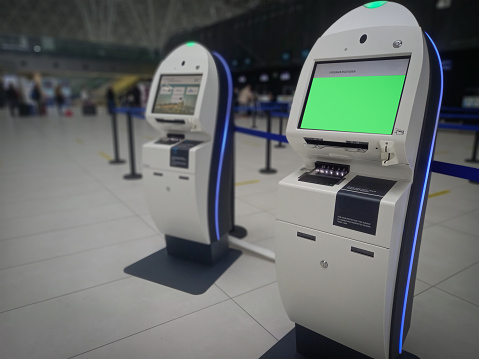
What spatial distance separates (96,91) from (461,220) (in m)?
38.4

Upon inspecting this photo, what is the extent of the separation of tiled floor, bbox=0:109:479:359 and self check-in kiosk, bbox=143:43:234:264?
0.42 metres

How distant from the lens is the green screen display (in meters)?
1.25

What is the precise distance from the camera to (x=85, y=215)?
11.7 ft

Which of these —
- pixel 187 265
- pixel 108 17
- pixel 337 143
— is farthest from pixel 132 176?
pixel 108 17

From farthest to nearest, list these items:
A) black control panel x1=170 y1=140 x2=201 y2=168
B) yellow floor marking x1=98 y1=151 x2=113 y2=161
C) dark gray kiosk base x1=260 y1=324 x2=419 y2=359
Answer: yellow floor marking x1=98 y1=151 x2=113 y2=161, black control panel x1=170 y1=140 x2=201 y2=168, dark gray kiosk base x1=260 y1=324 x2=419 y2=359

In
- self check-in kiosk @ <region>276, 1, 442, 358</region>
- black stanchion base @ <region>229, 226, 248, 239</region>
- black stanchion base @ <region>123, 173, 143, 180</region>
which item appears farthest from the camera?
black stanchion base @ <region>123, 173, 143, 180</region>

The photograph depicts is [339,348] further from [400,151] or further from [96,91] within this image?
[96,91]

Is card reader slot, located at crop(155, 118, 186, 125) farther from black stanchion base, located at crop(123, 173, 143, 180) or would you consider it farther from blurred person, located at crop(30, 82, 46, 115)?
blurred person, located at crop(30, 82, 46, 115)

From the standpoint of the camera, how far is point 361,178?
139cm

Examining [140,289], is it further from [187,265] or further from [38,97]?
[38,97]

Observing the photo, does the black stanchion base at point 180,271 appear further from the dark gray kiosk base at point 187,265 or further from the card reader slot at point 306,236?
the card reader slot at point 306,236

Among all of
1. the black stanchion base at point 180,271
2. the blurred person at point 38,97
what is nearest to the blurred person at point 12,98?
the blurred person at point 38,97

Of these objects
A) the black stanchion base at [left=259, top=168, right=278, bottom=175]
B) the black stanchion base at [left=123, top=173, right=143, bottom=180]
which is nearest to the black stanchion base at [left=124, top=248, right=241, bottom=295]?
the black stanchion base at [left=123, top=173, right=143, bottom=180]

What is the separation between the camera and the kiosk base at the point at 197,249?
2527mm
